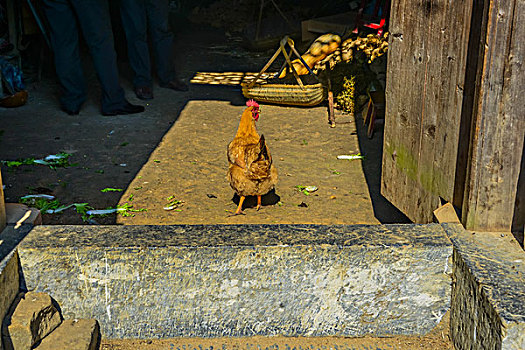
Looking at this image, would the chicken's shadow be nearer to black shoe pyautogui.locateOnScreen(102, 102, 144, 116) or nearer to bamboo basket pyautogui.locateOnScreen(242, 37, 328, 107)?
bamboo basket pyautogui.locateOnScreen(242, 37, 328, 107)

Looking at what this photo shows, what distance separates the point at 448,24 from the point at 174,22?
426 inches

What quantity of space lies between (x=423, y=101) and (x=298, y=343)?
1.55m

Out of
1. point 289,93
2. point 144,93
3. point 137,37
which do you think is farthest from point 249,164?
point 137,37

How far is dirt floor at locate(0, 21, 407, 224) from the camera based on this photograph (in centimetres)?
478

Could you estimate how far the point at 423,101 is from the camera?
134 inches

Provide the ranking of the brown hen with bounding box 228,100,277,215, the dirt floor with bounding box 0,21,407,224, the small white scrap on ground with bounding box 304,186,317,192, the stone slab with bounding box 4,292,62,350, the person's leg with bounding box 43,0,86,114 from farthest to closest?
the person's leg with bounding box 43,0,86,114 → the small white scrap on ground with bounding box 304,186,317,192 → the dirt floor with bounding box 0,21,407,224 → the brown hen with bounding box 228,100,277,215 → the stone slab with bounding box 4,292,62,350

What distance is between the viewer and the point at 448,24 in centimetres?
308

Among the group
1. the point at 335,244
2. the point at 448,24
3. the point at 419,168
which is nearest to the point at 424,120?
the point at 419,168

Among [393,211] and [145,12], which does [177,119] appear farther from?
[393,211]

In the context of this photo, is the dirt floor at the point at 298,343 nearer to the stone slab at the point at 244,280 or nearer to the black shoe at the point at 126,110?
the stone slab at the point at 244,280

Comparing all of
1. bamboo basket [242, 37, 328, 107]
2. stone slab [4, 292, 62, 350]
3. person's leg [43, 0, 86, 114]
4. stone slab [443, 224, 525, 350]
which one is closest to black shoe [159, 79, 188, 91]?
bamboo basket [242, 37, 328, 107]

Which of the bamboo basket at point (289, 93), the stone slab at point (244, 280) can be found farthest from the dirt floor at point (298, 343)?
the bamboo basket at point (289, 93)

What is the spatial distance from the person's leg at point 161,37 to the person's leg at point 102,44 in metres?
0.99

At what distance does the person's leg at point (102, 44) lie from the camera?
7.28 m
